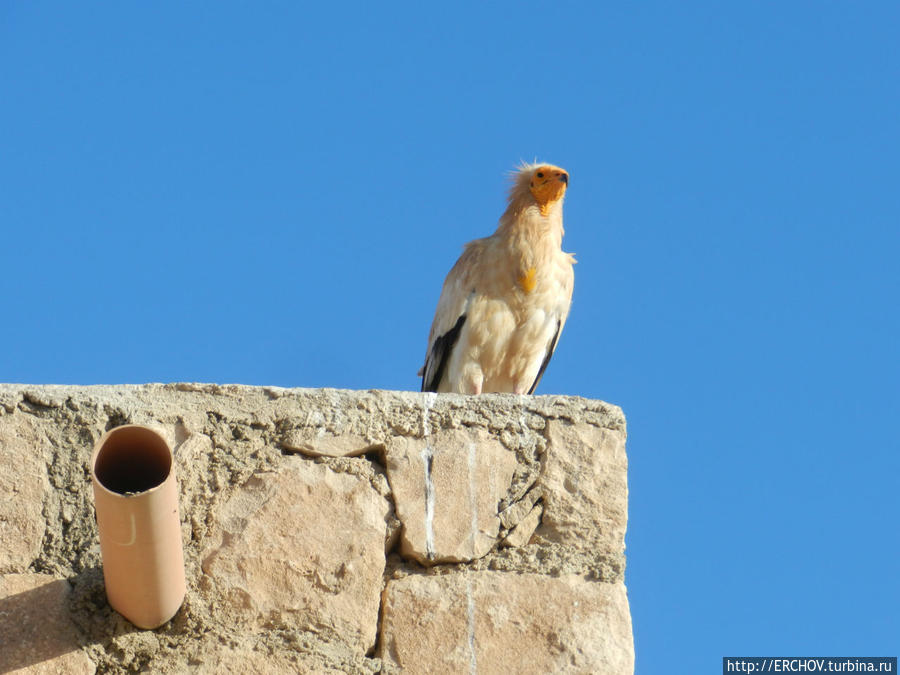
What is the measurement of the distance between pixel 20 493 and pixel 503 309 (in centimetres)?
430

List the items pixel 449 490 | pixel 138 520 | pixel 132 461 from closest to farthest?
1. pixel 138 520
2. pixel 132 461
3. pixel 449 490

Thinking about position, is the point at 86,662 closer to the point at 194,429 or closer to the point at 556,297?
the point at 194,429

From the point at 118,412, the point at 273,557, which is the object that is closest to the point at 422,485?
the point at 273,557

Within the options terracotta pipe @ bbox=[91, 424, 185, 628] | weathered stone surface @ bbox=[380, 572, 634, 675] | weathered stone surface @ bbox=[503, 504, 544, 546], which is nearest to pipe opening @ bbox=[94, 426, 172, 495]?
terracotta pipe @ bbox=[91, 424, 185, 628]

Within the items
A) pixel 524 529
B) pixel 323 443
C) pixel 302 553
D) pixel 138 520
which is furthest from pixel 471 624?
pixel 138 520

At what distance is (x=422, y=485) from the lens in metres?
3.24

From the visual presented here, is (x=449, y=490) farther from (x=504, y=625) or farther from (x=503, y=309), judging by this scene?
(x=503, y=309)

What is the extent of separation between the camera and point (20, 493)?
306cm

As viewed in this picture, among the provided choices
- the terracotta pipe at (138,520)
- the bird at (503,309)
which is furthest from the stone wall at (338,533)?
the bird at (503,309)

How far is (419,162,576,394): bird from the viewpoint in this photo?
7.11 m

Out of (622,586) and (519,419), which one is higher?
(519,419)

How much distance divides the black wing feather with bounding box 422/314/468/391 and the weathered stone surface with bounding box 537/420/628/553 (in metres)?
3.80

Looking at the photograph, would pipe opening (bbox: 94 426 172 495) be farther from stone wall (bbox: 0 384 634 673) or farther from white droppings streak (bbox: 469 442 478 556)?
white droppings streak (bbox: 469 442 478 556)

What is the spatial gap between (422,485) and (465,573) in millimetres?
250
